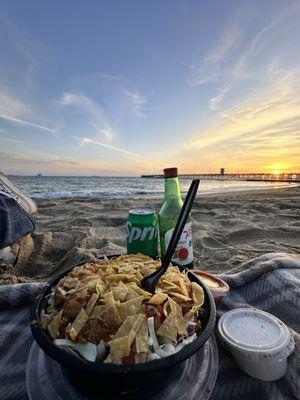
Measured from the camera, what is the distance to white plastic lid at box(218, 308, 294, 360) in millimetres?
652

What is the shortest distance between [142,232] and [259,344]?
0.54m

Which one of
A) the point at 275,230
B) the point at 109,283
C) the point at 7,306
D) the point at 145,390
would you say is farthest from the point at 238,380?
the point at 275,230

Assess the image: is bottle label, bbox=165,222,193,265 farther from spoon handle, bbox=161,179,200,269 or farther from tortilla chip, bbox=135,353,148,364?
tortilla chip, bbox=135,353,148,364

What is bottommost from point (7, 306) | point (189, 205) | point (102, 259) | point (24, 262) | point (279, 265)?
point (24, 262)

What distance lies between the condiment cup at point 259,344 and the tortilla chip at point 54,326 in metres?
0.45

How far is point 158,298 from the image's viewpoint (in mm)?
597

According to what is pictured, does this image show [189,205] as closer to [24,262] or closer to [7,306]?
[7,306]

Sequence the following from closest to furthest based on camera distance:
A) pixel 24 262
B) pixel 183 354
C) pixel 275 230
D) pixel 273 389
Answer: pixel 183 354
pixel 273 389
pixel 24 262
pixel 275 230

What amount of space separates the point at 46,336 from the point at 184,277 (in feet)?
1.23

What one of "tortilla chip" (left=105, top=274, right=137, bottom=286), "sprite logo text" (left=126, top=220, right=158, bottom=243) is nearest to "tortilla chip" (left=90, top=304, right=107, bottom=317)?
"tortilla chip" (left=105, top=274, right=137, bottom=286)

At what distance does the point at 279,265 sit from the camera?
118 centimetres

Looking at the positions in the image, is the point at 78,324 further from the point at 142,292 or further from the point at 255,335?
the point at 255,335

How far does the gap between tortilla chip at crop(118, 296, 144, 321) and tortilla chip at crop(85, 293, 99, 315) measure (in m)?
0.06

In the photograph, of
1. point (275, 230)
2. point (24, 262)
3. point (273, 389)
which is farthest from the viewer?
point (275, 230)
